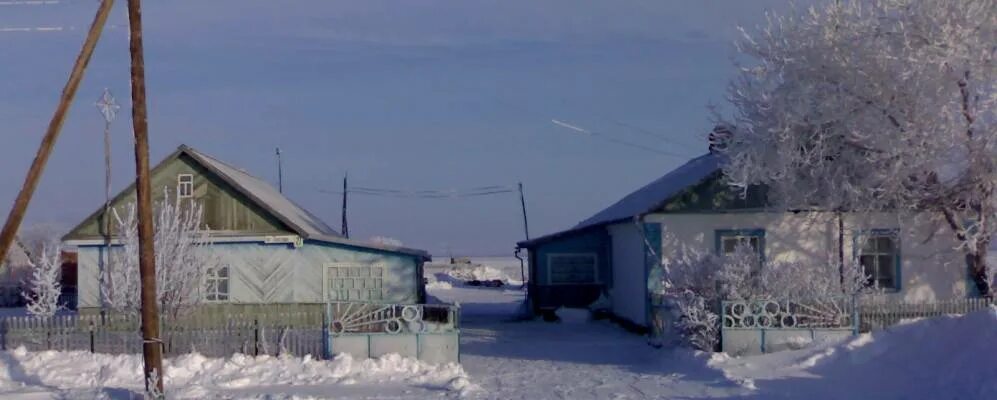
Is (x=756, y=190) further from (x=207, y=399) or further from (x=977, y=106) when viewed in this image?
(x=207, y=399)

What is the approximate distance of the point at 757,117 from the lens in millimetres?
23906

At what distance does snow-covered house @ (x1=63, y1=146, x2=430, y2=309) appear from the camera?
1089 inches

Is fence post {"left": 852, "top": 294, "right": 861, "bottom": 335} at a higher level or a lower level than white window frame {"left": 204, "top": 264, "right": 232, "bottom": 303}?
lower

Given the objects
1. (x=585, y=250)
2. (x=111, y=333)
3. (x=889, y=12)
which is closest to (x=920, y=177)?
(x=889, y=12)

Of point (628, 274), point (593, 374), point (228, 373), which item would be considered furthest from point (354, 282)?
point (593, 374)

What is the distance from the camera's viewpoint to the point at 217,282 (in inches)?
1098

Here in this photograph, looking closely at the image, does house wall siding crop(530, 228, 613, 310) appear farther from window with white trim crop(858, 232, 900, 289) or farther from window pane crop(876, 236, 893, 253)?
window pane crop(876, 236, 893, 253)

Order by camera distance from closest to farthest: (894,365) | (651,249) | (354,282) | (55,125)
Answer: (55,125)
(894,365)
(651,249)
(354,282)

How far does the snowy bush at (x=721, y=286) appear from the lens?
69.5ft

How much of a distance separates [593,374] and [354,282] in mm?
10097

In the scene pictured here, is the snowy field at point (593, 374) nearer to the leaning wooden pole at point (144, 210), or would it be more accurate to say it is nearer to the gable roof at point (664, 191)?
the leaning wooden pole at point (144, 210)

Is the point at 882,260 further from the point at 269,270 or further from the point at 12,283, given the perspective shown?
the point at 12,283

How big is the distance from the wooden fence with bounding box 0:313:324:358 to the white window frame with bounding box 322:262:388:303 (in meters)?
5.71

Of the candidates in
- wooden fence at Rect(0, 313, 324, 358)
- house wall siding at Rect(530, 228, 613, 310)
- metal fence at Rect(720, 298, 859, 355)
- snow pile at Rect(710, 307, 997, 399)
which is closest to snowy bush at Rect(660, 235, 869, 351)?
metal fence at Rect(720, 298, 859, 355)
